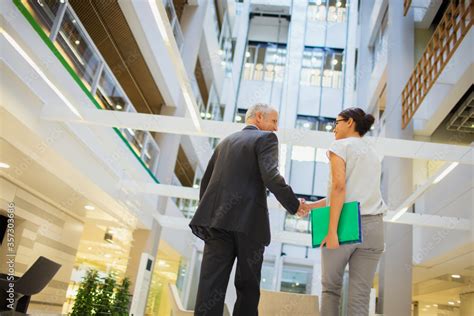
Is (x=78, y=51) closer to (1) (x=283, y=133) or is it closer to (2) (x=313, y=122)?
(1) (x=283, y=133)

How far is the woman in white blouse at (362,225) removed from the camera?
239cm

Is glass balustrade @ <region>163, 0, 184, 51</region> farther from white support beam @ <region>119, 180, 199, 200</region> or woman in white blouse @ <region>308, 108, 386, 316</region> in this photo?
woman in white blouse @ <region>308, 108, 386, 316</region>

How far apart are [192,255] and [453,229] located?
430 inches

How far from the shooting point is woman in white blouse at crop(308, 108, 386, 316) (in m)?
2.39

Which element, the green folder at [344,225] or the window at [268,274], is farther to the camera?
the window at [268,274]

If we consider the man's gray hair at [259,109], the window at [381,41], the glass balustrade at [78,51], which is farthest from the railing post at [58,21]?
the window at [381,41]

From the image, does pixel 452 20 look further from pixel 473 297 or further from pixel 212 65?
pixel 212 65

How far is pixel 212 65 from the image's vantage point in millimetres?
17719

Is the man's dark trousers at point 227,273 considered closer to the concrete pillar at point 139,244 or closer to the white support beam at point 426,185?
the white support beam at point 426,185

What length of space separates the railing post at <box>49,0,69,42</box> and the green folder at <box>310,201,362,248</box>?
5.19 metres

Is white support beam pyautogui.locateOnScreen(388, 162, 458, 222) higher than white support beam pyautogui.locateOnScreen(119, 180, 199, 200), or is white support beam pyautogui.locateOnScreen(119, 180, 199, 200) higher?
white support beam pyautogui.locateOnScreen(388, 162, 458, 222)

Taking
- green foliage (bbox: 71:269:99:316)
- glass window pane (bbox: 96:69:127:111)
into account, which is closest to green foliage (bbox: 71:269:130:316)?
green foliage (bbox: 71:269:99:316)

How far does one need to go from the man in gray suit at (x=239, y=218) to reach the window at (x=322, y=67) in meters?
19.2

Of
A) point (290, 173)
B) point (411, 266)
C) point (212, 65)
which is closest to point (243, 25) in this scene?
point (212, 65)
